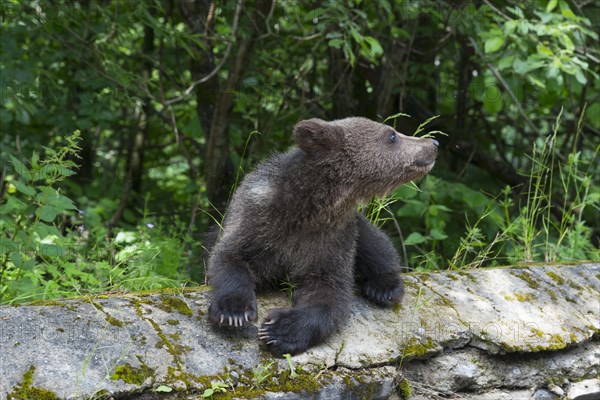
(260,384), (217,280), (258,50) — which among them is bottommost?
(260,384)

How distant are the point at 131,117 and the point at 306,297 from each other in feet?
20.9

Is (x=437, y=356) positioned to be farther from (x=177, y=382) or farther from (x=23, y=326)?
(x=23, y=326)

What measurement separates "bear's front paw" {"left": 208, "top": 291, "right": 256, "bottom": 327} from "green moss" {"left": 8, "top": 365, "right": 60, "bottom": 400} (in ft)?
2.71

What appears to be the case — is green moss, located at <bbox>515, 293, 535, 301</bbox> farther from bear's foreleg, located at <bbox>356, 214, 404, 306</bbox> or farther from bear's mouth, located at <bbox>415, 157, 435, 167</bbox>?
bear's mouth, located at <bbox>415, 157, 435, 167</bbox>

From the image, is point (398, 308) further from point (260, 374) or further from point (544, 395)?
point (260, 374)

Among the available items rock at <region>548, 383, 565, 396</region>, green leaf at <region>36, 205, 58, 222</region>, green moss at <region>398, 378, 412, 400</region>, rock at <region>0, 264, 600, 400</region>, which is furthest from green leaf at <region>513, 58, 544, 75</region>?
green leaf at <region>36, 205, 58, 222</region>

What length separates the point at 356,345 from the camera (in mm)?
3514

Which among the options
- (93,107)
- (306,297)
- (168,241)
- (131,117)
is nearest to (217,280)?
(306,297)

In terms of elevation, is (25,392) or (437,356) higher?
(25,392)

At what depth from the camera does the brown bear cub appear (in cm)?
369

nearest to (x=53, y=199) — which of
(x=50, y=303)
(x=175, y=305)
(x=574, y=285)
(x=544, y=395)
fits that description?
(x=50, y=303)

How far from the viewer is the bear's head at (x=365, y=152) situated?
3.93 m

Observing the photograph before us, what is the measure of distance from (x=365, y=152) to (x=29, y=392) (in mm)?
2258

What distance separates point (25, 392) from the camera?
8.78 feet
